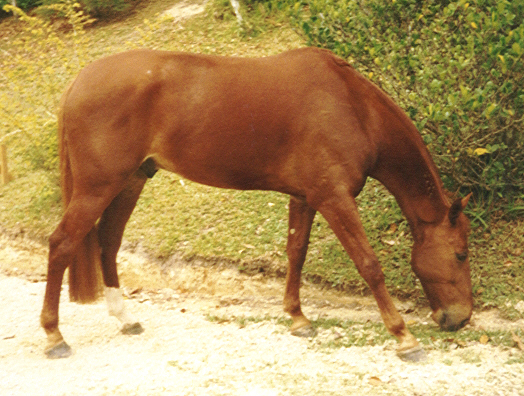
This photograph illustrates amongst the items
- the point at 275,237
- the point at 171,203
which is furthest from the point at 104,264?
the point at 171,203

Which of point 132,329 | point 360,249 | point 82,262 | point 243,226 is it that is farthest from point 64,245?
point 243,226

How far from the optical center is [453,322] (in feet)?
15.4

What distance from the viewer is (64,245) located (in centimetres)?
444

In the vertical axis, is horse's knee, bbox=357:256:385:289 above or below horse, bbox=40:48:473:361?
below

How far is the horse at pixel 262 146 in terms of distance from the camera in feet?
14.6

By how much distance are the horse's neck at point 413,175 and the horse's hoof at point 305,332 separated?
3.83 ft

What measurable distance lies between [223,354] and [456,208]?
1.99 m

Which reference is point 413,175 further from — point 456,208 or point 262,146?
point 262,146

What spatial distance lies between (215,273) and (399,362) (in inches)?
103

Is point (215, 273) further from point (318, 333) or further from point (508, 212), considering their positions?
point (508, 212)

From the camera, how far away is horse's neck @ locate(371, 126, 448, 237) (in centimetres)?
466

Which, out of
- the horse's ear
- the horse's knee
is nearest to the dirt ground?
the horse's knee

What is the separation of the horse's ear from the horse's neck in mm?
96

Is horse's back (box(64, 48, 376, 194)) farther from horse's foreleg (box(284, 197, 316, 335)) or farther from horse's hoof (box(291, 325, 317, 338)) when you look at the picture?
horse's hoof (box(291, 325, 317, 338))
